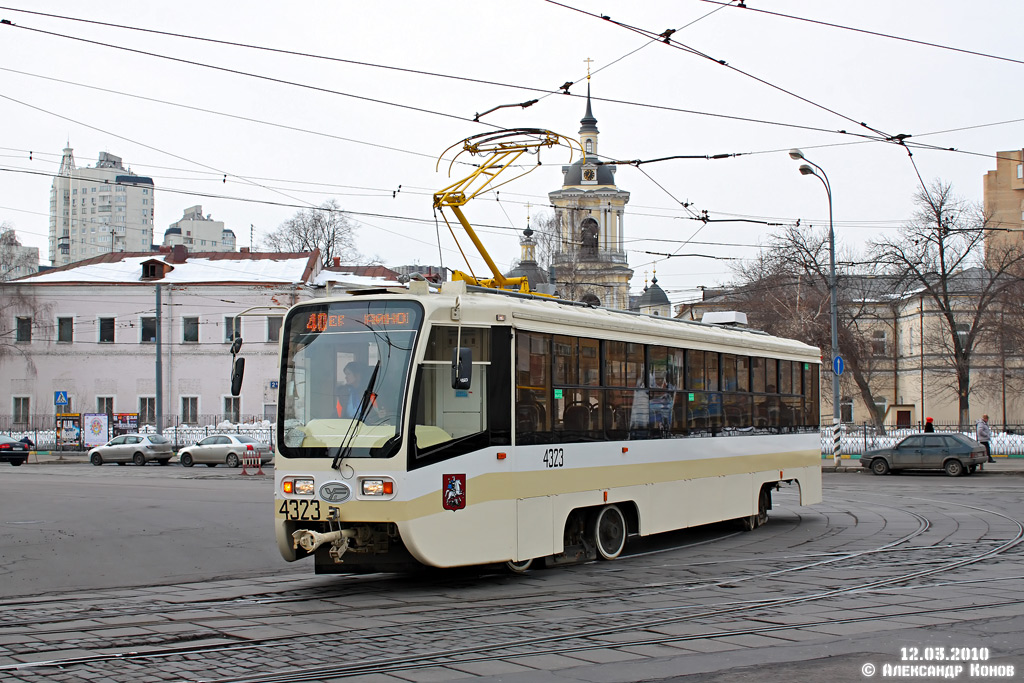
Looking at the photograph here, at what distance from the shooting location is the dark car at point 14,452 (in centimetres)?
4144

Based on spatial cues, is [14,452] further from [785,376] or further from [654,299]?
[654,299]

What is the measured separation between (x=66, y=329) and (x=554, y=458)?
53963mm

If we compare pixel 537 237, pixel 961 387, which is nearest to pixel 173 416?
pixel 537 237

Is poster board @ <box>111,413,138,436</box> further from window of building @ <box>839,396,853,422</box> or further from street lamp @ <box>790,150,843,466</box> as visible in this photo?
window of building @ <box>839,396,853,422</box>

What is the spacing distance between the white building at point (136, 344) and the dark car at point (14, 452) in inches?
610

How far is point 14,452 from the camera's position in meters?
41.6

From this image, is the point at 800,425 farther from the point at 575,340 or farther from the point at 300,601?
the point at 300,601

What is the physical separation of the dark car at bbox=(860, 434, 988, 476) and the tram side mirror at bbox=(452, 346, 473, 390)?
84.7 ft

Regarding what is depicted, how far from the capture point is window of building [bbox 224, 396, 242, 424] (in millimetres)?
57022

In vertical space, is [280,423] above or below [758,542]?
above

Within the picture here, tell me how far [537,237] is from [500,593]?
1912 inches

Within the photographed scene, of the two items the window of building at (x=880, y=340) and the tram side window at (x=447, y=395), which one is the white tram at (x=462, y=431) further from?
the window of building at (x=880, y=340)

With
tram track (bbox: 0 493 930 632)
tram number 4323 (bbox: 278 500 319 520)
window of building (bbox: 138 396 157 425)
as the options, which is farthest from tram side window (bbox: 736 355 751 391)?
window of building (bbox: 138 396 157 425)

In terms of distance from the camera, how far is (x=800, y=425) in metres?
18.4
